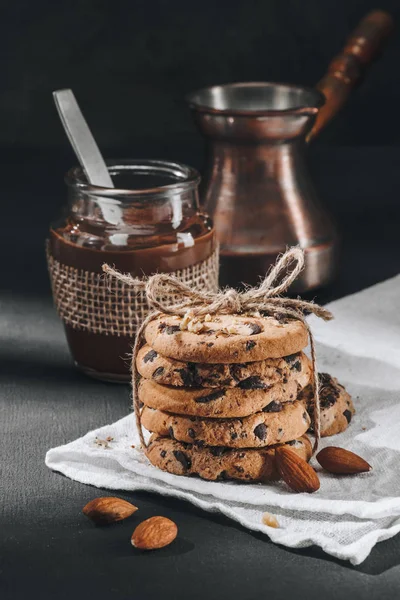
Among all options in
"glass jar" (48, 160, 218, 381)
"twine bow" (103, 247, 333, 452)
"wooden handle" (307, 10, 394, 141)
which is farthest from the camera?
"wooden handle" (307, 10, 394, 141)

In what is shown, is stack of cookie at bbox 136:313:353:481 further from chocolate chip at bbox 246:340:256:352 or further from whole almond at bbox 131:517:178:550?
whole almond at bbox 131:517:178:550

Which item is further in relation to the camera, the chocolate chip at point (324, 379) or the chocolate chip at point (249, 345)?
the chocolate chip at point (324, 379)

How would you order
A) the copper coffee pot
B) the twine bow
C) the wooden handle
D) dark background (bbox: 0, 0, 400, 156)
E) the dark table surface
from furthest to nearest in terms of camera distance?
dark background (bbox: 0, 0, 400, 156) → the wooden handle → the copper coffee pot → the twine bow → the dark table surface

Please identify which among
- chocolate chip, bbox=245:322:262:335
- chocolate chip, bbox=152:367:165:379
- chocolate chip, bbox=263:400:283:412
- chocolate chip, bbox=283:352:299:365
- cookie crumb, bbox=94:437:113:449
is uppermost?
chocolate chip, bbox=245:322:262:335

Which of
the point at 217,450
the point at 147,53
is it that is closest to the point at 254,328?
the point at 217,450

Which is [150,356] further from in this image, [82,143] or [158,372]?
[82,143]

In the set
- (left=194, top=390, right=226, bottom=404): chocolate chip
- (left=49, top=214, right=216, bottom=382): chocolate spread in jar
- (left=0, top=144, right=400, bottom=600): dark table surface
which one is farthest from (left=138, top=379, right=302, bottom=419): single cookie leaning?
(left=49, top=214, right=216, bottom=382): chocolate spread in jar

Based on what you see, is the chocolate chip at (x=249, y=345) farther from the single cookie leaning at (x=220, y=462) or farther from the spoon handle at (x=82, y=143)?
the spoon handle at (x=82, y=143)

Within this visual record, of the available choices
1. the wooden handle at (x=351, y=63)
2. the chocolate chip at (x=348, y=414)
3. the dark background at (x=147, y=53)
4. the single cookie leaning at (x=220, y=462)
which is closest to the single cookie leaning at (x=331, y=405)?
the chocolate chip at (x=348, y=414)

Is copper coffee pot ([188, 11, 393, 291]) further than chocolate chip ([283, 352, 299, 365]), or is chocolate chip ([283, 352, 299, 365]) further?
copper coffee pot ([188, 11, 393, 291])
